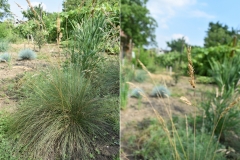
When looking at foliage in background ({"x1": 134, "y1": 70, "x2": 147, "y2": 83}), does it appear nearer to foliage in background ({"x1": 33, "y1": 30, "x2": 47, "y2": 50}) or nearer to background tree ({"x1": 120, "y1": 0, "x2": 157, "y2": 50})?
foliage in background ({"x1": 33, "y1": 30, "x2": 47, "y2": 50})

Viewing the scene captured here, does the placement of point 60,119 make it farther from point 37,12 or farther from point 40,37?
point 37,12

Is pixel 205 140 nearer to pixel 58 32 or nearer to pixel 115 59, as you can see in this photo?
pixel 115 59

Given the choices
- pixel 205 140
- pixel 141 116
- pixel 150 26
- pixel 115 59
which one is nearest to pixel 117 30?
pixel 115 59

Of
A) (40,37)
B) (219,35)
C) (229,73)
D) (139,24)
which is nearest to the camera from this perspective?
(40,37)

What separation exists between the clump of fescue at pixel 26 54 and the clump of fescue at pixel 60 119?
4.1 inches

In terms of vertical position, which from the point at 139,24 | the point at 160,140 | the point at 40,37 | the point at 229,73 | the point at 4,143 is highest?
the point at 139,24

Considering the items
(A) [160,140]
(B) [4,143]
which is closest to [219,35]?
(A) [160,140]

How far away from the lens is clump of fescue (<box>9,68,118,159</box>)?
1273mm

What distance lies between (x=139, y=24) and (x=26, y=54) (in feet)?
49.2

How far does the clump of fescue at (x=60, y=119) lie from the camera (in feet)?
4.18

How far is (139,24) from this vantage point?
625 inches

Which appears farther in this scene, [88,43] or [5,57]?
[88,43]

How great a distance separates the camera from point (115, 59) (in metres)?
1.56

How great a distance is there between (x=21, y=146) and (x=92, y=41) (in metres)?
0.62
